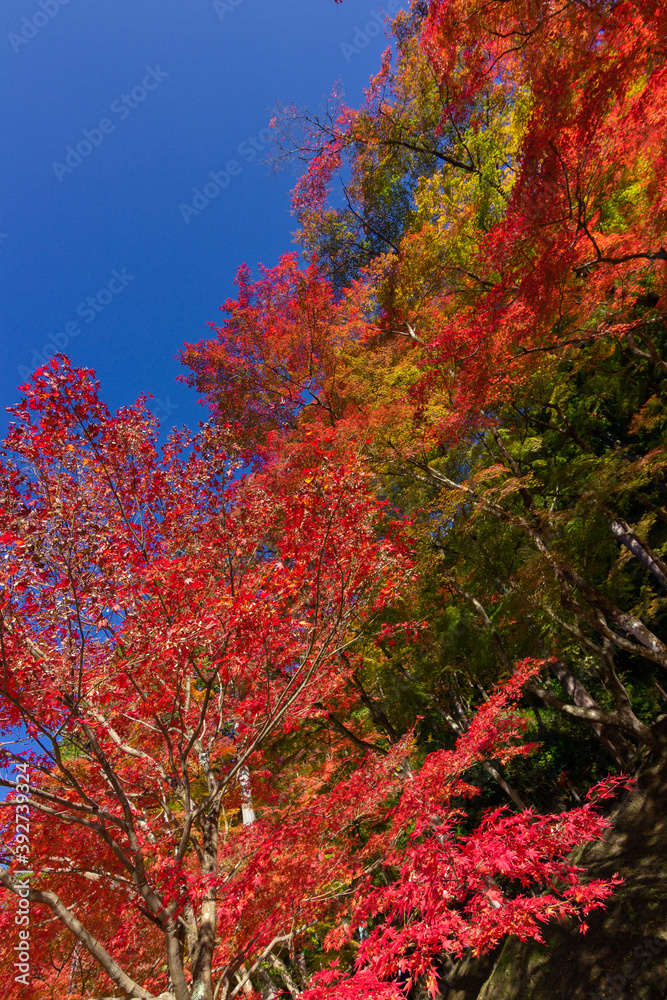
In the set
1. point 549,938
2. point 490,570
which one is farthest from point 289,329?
point 549,938

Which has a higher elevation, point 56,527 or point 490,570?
point 56,527

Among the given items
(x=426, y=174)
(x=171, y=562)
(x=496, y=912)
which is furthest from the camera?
(x=426, y=174)

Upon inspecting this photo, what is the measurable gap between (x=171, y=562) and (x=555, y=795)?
13.6 meters

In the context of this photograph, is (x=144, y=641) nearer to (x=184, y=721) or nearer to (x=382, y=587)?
(x=184, y=721)

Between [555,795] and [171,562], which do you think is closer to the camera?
[171,562]

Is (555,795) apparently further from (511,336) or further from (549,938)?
(511,336)

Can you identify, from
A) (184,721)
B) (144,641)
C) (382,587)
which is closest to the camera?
(144,641)

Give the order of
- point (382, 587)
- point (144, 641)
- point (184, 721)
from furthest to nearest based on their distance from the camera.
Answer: point (382, 587), point (184, 721), point (144, 641)

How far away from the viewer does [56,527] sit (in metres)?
3.39

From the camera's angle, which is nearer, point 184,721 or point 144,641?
point 144,641

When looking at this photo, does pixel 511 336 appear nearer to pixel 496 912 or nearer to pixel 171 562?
pixel 171 562


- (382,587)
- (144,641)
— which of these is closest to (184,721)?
(144,641)

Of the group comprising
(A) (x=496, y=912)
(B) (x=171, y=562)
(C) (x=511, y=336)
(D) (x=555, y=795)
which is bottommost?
(D) (x=555, y=795)

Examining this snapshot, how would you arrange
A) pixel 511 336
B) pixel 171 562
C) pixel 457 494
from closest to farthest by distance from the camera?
pixel 171 562 < pixel 511 336 < pixel 457 494
